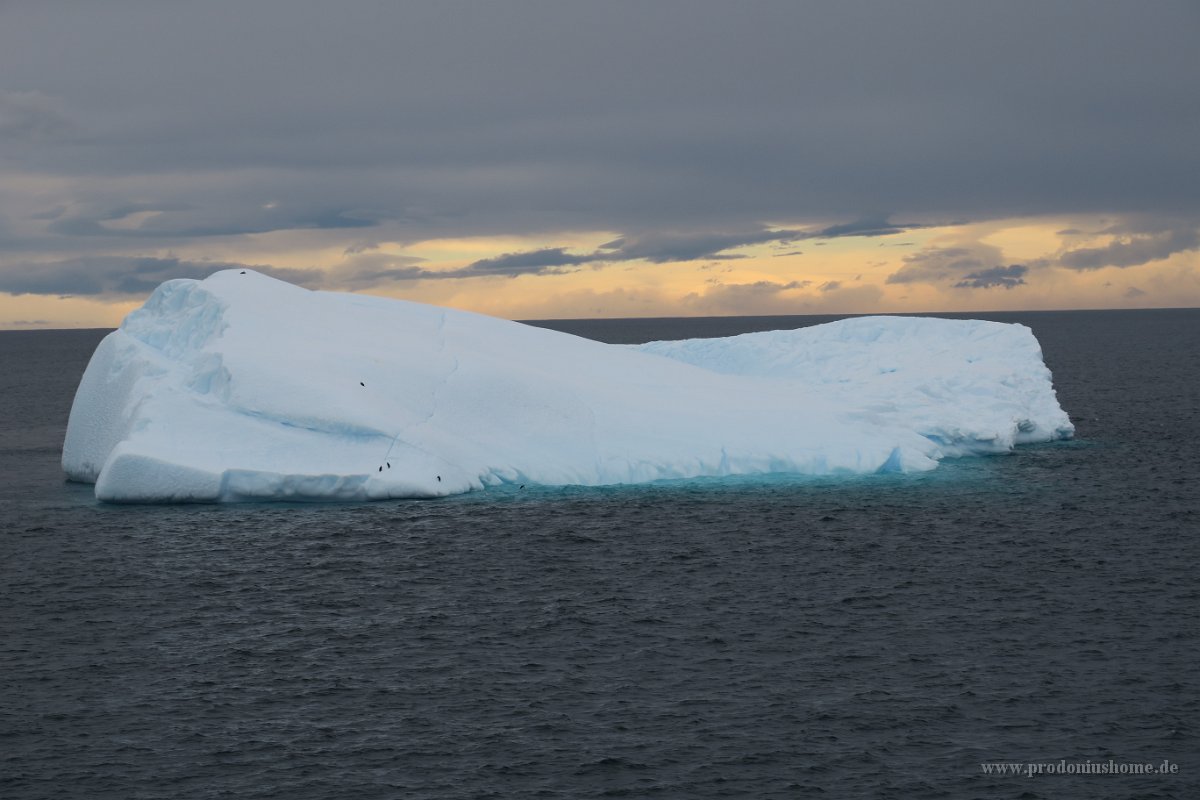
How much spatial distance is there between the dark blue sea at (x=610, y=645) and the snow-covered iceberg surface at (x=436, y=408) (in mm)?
1606

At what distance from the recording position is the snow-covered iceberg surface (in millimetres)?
41656

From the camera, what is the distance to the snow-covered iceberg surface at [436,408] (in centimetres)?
4166

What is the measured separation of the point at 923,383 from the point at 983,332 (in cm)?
946

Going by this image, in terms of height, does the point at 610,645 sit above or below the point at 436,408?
below

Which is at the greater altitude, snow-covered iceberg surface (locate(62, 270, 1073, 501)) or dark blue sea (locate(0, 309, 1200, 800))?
snow-covered iceberg surface (locate(62, 270, 1073, 501))

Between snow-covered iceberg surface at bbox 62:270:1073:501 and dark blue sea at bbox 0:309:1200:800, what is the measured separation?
5.27 ft

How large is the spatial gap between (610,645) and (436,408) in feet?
66.7

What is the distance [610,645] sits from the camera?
86.2 feet

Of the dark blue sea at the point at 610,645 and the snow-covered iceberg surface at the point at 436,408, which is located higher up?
the snow-covered iceberg surface at the point at 436,408

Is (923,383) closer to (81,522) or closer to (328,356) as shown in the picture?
(328,356)

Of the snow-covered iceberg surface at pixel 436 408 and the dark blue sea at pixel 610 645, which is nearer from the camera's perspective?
the dark blue sea at pixel 610 645

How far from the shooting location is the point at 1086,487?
44781 millimetres

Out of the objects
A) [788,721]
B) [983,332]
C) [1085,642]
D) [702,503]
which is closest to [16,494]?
[702,503]

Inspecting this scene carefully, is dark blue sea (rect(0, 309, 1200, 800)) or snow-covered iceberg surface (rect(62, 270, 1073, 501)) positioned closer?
dark blue sea (rect(0, 309, 1200, 800))
